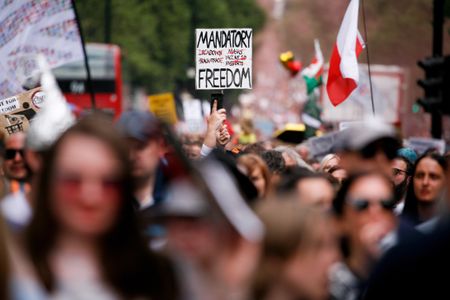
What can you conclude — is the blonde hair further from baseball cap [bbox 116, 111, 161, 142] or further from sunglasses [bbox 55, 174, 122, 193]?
baseball cap [bbox 116, 111, 161, 142]

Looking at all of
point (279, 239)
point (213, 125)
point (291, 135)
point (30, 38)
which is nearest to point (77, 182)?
point (279, 239)

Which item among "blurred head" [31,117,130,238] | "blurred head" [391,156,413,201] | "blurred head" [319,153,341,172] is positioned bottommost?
"blurred head" [391,156,413,201]

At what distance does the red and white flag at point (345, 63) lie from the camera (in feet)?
41.1

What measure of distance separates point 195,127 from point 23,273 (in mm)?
15657

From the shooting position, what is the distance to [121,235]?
12.2 ft

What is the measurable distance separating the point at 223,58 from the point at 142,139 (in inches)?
251

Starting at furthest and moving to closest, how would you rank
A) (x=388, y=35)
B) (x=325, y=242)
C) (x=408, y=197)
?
(x=388, y=35) → (x=408, y=197) → (x=325, y=242)

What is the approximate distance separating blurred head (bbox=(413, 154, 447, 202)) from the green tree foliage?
1737 inches

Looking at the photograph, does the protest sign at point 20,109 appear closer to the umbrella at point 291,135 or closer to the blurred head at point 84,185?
the umbrella at point 291,135

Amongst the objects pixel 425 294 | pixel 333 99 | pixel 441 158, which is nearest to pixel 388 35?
pixel 333 99

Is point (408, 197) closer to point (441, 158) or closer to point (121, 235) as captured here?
point (441, 158)

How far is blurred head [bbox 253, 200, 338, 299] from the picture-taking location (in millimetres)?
3688

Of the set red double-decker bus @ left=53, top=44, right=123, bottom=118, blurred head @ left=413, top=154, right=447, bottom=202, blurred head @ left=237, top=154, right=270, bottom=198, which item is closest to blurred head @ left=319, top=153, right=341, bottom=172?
blurred head @ left=413, top=154, right=447, bottom=202

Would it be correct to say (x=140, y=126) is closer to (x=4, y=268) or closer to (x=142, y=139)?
(x=142, y=139)
